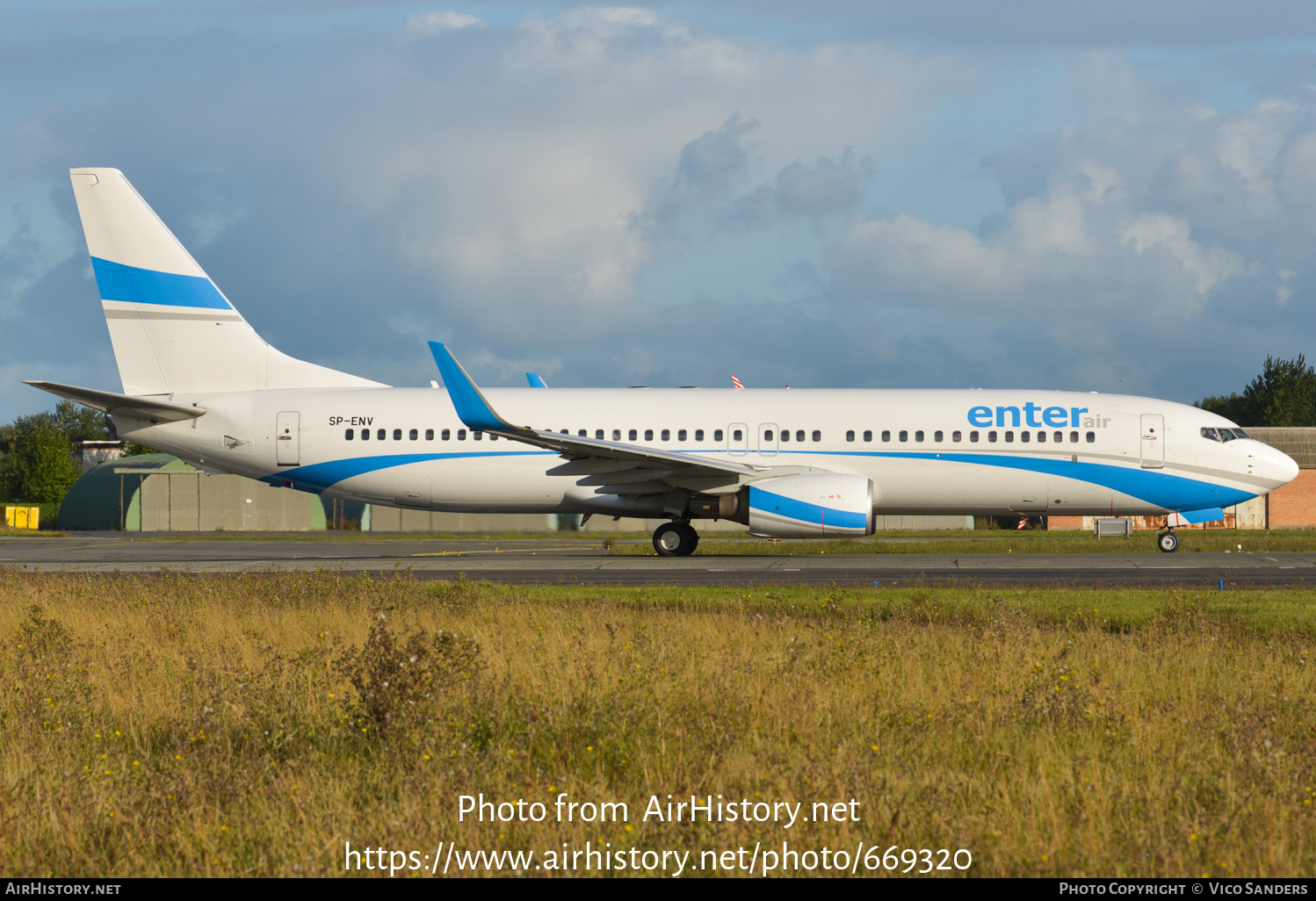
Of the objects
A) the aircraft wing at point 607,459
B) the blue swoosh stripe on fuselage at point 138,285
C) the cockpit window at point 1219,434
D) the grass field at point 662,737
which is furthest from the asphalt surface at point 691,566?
the grass field at point 662,737

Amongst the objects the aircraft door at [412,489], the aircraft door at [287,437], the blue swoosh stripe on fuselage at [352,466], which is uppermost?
the aircraft door at [287,437]

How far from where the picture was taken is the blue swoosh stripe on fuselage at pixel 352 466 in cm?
2544

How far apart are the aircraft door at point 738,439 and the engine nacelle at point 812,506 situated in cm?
135

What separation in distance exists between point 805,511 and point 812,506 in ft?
0.62

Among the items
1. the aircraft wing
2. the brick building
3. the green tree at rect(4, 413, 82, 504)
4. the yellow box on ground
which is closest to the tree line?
the green tree at rect(4, 413, 82, 504)

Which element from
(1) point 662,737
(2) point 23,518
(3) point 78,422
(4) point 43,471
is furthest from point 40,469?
(1) point 662,737

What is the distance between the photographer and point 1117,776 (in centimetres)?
612

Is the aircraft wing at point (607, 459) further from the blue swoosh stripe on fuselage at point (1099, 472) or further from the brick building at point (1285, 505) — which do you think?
the brick building at point (1285, 505)

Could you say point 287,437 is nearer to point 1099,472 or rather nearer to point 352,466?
point 352,466

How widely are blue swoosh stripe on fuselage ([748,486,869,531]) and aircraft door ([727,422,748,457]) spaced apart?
4.97ft

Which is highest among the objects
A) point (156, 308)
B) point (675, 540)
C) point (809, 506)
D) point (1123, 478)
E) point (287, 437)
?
point (156, 308)

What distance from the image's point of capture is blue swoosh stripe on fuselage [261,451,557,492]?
2544 centimetres

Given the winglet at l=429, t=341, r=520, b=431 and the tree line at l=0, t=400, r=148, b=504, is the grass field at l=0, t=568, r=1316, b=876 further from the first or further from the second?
the tree line at l=0, t=400, r=148, b=504

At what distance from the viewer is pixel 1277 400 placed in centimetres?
9931
